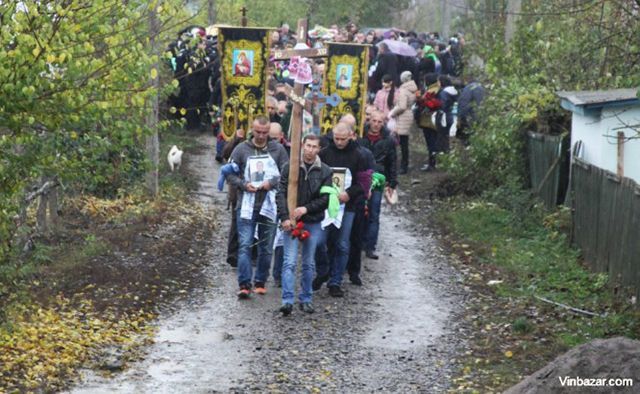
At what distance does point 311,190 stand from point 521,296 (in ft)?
9.22

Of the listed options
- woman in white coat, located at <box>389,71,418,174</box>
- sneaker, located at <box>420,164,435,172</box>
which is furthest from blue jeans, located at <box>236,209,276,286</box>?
sneaker, located at <box>420,164,435,172</box>

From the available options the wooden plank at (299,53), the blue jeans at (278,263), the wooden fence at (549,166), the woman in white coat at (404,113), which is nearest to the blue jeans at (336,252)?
the blue jeans at (278,263)

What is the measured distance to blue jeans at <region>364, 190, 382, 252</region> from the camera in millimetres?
16203

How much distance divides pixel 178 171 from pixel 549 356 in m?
12.1

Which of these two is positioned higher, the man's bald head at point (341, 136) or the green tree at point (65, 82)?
the green tree at point (65, 82)

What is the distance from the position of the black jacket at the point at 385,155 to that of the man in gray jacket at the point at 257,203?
7.14 ft

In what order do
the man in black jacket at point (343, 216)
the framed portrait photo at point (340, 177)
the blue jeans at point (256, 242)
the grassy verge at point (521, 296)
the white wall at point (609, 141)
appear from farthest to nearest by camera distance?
the white wall at point (609, 141), the man in black jacket at point (343, 216), the framed portrait photo at point (340, 177), the blue jeans at point (256, 242), the grassy verge at point (521, 296)

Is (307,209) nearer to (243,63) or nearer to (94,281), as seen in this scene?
(94,281)

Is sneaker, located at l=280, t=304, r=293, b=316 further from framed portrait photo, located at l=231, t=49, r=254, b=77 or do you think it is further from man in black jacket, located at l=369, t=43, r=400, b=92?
man in black jacket, located at l=369, t=43, r=400, b=92

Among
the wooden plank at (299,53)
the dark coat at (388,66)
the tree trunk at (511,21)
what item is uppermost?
the tree trunk at (511,21)

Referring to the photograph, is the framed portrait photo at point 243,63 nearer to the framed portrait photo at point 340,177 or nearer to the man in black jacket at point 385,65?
the framed portrait photo at point 340,177

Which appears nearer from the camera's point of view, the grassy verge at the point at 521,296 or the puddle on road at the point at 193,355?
the puddle on road at the point at 193,355

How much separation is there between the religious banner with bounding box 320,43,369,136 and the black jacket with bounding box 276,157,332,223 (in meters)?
6.97

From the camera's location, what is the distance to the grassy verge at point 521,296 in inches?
462
